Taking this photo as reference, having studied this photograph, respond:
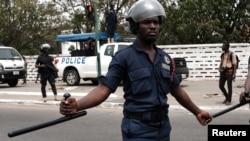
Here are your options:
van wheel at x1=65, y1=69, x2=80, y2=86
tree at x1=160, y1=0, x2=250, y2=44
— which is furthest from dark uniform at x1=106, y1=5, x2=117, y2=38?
tree at x1=160, y1=0, x2=250, y2=44

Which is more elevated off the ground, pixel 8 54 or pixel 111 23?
pixel 111 23

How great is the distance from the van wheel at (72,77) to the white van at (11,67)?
249 centimetres

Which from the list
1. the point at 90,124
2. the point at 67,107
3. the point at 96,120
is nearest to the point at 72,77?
the point at 96,120

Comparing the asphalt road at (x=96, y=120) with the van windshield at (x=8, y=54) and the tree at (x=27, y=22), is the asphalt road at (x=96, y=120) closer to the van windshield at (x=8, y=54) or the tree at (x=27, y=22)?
the van windshield at (x=8, y=54)

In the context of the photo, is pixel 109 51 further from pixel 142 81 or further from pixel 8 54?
pixel 142 81

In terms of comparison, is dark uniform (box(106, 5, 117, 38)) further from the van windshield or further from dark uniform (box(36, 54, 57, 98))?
dark uniform (box(36, 54, 57, 98))

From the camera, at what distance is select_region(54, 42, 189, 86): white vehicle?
17734 millimetres

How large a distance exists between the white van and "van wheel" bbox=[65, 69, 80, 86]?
2487 millimetres

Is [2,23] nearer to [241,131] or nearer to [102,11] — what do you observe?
[102,11]

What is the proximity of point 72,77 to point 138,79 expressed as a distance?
1604cm

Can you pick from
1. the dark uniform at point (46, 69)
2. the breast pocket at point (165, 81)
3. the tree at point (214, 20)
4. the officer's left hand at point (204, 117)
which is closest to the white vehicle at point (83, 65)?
the dark uniform at point (46, 69)

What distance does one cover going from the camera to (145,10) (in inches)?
125

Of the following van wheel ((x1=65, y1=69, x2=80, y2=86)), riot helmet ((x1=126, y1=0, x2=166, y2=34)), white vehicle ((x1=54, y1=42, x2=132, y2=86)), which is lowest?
van wheel ((x1=65, y1=69, x2=80, y2=86))

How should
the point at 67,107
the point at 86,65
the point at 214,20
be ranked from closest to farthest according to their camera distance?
1. the point at 67,107
2. the point at 86,65
3. the point at 214,20
